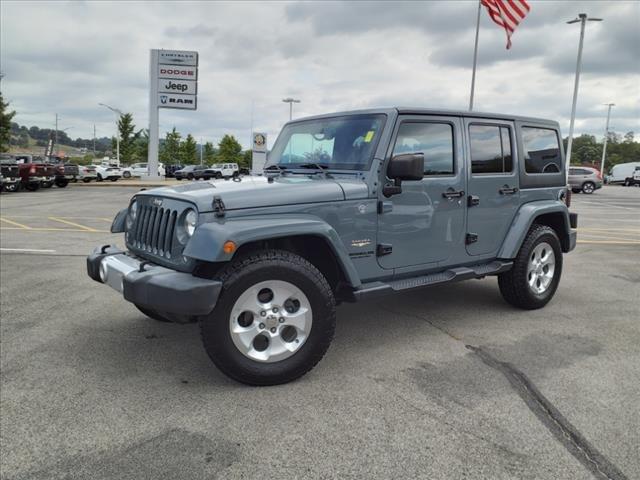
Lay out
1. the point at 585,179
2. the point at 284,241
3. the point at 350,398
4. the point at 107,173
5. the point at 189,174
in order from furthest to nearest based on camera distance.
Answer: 1. the point at 189,174
2. the point at 107,173
3. the point at 585,179
4. the point at 284,241
5. the point at 350,398

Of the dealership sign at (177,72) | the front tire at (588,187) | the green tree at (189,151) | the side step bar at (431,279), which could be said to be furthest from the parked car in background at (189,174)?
the side step bar at (431,279)

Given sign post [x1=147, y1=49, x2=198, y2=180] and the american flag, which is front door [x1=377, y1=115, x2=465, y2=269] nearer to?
the american flag

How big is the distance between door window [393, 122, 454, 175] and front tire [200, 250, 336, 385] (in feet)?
4.45

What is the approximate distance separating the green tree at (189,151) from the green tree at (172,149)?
2.27ft

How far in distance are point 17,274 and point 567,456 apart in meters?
6.39

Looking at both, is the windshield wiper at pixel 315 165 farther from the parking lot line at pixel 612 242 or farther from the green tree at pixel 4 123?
the green tree at pixel 4 123

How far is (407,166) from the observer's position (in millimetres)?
3604

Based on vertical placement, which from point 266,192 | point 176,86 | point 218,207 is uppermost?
point 176,86

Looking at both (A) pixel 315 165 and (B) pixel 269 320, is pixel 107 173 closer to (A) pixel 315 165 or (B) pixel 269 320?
(A) pixel 315 165

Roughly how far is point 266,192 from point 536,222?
316cm

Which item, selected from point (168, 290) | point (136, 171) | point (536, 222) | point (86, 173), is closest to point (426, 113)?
point (536, 222)

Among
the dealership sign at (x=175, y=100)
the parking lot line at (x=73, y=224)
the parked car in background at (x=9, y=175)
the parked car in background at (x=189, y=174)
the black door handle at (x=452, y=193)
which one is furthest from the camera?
the parked car in background at (x=189, y=174)

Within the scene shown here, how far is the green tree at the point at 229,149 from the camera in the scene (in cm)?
7031

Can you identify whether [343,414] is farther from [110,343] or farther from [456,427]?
[110,343]
